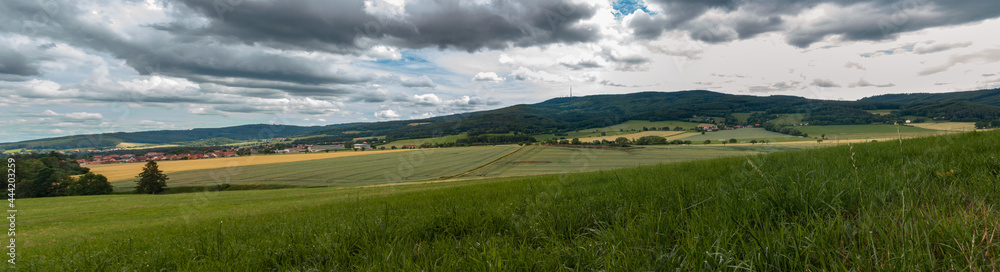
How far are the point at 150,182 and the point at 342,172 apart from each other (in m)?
32.0

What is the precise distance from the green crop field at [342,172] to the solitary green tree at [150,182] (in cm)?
517

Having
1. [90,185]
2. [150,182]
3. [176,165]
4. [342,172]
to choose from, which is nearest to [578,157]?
[342,172]

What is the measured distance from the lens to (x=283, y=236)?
4.00 meters

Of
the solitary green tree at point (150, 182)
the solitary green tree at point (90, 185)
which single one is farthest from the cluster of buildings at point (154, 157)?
the solitary green tree at point (150, 182)

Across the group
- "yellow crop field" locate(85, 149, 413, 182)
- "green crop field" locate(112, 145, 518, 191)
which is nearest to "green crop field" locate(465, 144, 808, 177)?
"green crop field" locate(112, 145, 518, 191)

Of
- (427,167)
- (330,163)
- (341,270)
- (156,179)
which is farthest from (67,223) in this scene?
(330,163)

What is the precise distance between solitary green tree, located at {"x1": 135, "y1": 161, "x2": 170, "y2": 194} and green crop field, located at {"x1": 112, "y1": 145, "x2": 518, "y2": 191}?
517 centimetres

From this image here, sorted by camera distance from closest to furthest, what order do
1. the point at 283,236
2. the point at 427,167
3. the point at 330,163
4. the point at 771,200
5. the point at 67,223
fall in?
1. the point at 771,200
2. the point at 283,236
3. the point at 67,223
4. the point at 427,167
5. the point at 330,163

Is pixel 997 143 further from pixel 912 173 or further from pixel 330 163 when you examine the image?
pixel 330 163

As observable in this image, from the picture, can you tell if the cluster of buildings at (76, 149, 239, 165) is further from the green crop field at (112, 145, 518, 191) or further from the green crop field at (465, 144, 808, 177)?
the green crop field at (465, 144, 808, 177)

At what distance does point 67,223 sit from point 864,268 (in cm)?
4095

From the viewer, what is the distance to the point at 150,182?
206ft

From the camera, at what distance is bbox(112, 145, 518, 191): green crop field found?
225 feet

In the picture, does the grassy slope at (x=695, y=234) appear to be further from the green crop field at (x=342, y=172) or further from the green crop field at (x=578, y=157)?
the green crop field at (x=342, y=172)
